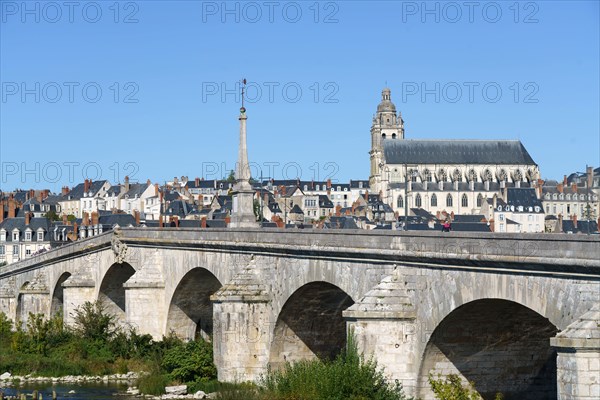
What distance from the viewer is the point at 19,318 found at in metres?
69.1

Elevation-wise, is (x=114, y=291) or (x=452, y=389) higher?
(x=114, y=291)

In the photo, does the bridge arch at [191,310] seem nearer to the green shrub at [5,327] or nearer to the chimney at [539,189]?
the green shrub at [5,327]

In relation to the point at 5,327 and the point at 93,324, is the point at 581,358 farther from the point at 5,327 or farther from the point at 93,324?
the point at 5,327

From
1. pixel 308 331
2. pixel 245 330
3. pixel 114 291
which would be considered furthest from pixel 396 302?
pixel 114 291

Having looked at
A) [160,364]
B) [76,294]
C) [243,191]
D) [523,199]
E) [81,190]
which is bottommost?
[160,364]

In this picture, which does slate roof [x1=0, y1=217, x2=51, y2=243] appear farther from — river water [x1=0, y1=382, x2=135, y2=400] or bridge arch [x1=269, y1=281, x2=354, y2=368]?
bridge arch [x1=269, y1=281, x2=354, y2=368]

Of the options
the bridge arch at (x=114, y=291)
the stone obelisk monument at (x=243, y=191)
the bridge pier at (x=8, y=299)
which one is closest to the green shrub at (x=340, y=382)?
the stone obelisk monument at (x=243, y=191)

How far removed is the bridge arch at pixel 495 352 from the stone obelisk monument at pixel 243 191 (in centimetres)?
1494

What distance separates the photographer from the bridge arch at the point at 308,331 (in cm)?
3594

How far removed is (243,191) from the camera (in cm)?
4166

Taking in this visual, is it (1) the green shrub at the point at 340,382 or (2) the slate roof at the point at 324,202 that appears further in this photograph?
(2) the slate roof at the point at 324,202

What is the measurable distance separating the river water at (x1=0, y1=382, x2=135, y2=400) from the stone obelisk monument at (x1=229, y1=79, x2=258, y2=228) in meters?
6.99

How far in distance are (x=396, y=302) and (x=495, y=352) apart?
96.8 inches

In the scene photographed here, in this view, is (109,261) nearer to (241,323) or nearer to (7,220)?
(241,323)
